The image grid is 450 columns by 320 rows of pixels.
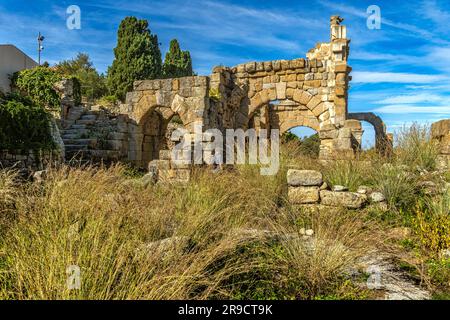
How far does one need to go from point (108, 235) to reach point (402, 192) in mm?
4648

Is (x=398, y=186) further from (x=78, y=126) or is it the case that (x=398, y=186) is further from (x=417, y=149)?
(x=78, y=126)

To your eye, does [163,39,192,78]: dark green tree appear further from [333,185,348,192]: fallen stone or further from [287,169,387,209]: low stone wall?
[333,185,348,192]: fallen stone

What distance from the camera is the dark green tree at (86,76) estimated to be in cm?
2433

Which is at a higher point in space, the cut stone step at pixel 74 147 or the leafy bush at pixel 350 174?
the cut stone step at pixel 74 147

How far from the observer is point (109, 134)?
1208cm

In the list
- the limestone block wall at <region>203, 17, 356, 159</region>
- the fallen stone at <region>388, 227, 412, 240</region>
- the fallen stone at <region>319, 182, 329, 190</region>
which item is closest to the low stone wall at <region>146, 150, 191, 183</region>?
the fallen stone at <region>319, 182, 329, 190</region>

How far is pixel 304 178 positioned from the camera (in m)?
5.90

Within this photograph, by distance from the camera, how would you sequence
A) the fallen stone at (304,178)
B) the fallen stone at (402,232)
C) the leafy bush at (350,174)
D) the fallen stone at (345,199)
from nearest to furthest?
the fallen stone at (402,232)
the fallen stone at (345,199)
the fallen stone at (304,178)
the leafy bush at (350,174)

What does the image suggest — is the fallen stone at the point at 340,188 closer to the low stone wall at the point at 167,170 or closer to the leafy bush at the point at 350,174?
the leafy bush at the point at 350,174

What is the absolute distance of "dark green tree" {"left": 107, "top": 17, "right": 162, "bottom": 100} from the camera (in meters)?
22.5

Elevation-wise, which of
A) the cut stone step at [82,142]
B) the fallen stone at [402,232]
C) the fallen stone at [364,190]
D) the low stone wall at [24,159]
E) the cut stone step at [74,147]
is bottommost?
the fallen stone at [402,232]

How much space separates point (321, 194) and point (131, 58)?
19933mm

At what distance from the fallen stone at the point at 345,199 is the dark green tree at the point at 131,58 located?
19.1 m

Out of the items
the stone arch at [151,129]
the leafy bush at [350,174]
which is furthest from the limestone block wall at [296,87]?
the leafy bush at [350,174]
